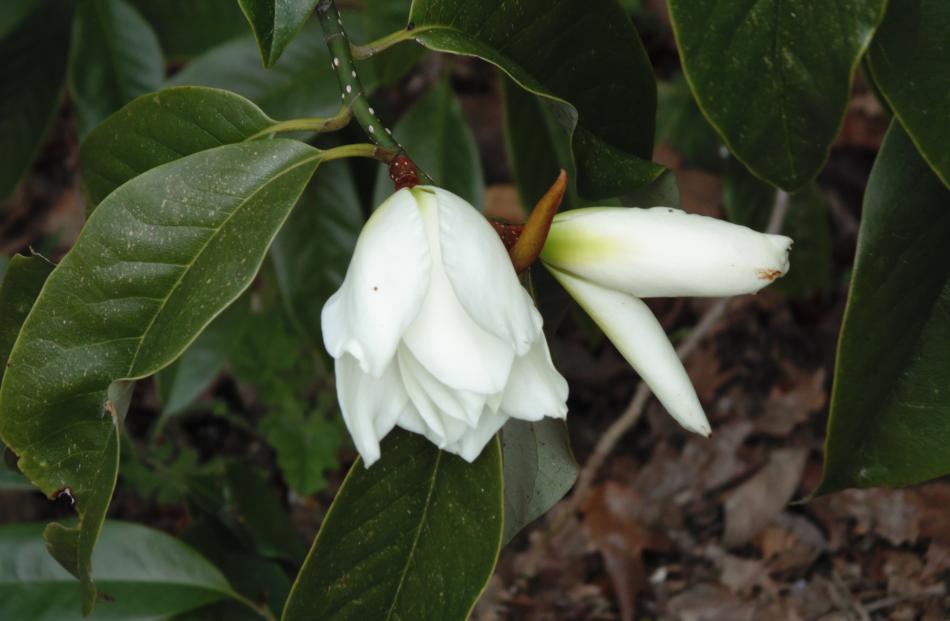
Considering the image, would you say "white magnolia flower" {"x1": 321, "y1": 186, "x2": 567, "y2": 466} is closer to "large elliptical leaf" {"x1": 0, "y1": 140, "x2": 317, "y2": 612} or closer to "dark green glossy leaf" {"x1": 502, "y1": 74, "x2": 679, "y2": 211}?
"large elliptical leaf" {"x1": 0, "y1": 140, "x2": 317, "y2": 612}

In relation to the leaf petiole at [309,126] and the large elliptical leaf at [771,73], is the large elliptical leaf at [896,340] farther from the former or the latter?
the leaf petiole at [309,126]

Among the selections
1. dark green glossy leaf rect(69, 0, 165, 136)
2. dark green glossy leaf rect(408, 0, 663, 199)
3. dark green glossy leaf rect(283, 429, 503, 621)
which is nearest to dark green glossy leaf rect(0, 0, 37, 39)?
dark green glossy leaf rect(69, 0, 165, 136)

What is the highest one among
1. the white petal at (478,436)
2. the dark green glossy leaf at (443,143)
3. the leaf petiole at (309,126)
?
the leaf petiole at (309,126)

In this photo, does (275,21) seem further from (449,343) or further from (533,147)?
(533,147)

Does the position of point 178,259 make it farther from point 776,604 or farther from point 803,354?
point 803,354

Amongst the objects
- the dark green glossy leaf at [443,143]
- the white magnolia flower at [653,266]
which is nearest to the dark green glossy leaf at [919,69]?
the white magnolia flower at [653,266]

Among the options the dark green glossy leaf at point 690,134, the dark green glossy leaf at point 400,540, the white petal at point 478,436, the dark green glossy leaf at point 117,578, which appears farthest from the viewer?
the dark green glossy leaf at point 690,134

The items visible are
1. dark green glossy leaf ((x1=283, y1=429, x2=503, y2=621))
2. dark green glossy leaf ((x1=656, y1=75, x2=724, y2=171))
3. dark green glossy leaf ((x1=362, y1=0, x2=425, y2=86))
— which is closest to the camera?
dark green glossy leaf ((x1=283, y1=429, x2=503, y2=621))

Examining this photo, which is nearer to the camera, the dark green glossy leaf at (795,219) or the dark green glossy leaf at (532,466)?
the dark green glossy leaf at (532,466)
